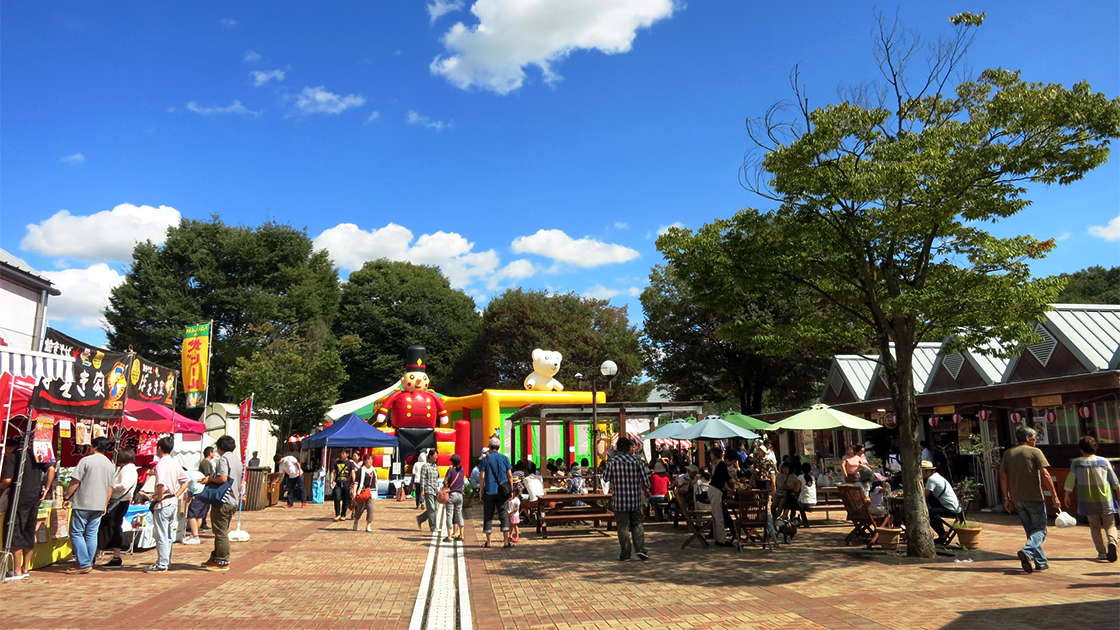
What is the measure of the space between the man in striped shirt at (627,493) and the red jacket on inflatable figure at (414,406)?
16.9 meters

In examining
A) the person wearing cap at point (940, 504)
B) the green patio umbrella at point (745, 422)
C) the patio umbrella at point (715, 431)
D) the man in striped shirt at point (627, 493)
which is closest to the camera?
the man in striped shirt at point (627, 493)

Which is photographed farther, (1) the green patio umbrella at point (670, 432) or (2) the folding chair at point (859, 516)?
(1) the green patio umbrella at point (670, 432)

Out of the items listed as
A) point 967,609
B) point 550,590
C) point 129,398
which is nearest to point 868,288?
point 967,609

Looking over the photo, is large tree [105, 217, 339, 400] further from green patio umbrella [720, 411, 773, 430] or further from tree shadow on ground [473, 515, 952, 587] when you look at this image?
tree shadow on ground [473, 515, 952, 587]

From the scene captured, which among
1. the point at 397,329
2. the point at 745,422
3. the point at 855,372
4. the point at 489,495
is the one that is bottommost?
the point at 489,495

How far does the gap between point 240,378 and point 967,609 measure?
2849 cm

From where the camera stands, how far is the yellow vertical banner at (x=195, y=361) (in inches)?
703

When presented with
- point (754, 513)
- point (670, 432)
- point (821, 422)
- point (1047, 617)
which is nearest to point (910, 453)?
point (754, 513)

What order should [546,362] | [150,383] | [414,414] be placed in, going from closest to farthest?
[150,383] < [414,414] < [546,362]

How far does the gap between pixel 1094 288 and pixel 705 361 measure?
26216 millimetres

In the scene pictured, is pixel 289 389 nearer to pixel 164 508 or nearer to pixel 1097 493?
pixel 164 508

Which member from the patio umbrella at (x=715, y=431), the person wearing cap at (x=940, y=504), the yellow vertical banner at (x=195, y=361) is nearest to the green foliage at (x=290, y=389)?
the yellow vertical banner at (x=195, y=361)

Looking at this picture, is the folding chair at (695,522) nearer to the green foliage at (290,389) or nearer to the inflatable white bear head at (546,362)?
the inflatable white bear head at (546,362)

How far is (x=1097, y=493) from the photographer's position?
843 centimetres
